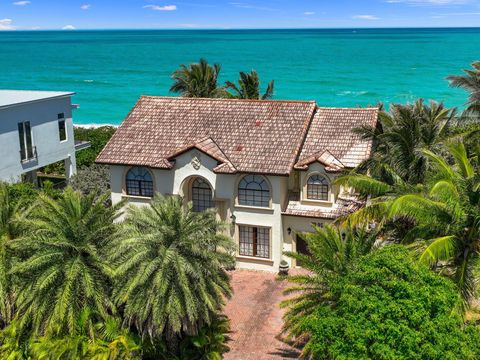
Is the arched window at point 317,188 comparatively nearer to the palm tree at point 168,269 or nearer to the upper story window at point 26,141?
the palm tree at point 168,269

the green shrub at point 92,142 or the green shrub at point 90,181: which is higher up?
the green shrub at point 92,142

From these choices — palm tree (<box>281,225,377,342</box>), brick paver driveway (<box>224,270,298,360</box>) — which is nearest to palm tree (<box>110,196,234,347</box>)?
palm tree (<box>281,225,377,342</box>)

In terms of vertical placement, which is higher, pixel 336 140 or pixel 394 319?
pixel 336 140

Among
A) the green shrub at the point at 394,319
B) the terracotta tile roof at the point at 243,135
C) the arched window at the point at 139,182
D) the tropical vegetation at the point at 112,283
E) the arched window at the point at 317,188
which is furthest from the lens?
the arched window at the point at 139,182

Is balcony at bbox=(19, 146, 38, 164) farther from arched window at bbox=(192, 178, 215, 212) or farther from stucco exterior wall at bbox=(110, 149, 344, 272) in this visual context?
arched window at bbox=(192, 178, 215, 212)

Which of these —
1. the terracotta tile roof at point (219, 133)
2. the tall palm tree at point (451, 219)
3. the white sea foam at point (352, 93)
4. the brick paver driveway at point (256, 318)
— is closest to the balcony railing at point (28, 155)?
the terracotta tile roof at point (219, 133)

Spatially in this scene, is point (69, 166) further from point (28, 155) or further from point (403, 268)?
point (403, 268)

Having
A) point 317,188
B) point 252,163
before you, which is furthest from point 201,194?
point 317,188
